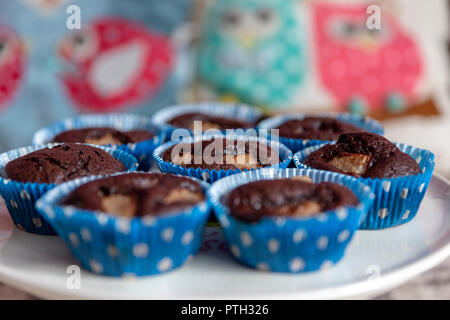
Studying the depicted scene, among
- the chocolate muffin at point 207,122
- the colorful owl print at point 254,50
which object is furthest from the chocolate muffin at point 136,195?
the colorful owl print at point 254,50

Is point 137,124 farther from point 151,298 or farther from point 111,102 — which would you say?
point 151,298

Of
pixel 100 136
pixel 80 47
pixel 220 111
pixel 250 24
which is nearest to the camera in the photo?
pixel 100 136

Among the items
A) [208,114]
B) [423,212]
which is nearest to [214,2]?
[208,114]

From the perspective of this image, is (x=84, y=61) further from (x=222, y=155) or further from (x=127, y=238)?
(x=127, y=238)

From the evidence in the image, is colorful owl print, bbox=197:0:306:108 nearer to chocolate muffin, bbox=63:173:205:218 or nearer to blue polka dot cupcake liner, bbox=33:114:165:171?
blue polka dot cupcake liner, bbox=33:114:165:171

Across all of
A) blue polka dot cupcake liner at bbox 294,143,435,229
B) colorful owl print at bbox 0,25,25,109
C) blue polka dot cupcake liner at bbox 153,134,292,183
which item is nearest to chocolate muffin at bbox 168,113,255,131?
blue polka dot cupcake liner at bbox 153,134,292,183

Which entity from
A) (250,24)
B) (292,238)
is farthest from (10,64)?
(292,238)

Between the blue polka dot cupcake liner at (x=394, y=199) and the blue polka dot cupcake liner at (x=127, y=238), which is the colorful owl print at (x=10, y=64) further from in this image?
the blue polka dot cupcake liner at (x=394, y=199)
